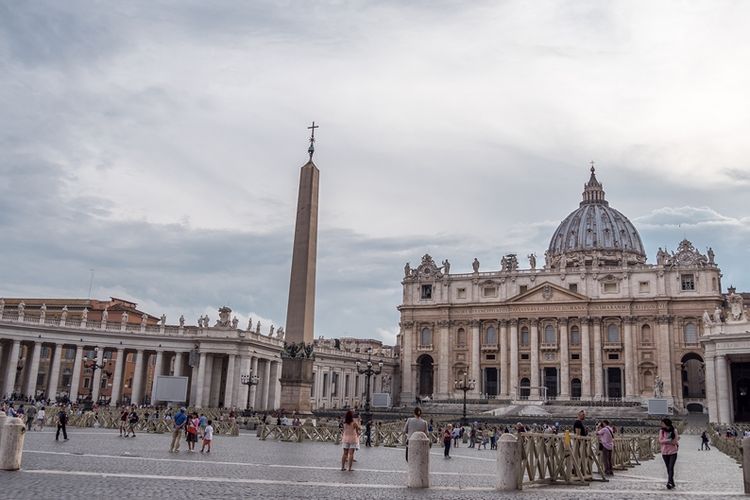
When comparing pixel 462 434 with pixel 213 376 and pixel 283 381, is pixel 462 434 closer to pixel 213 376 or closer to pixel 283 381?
pixel 283 381

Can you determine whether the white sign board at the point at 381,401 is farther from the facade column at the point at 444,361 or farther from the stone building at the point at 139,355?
the facade column at the point at 444,361

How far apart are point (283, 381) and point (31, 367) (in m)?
33.9

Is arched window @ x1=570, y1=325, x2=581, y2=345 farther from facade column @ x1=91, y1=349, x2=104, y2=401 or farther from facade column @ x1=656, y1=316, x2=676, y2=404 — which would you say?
facade column @ x1=91, y1=349, x2=104, y2=401

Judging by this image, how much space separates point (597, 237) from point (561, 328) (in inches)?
1467

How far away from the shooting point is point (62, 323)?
57.7m

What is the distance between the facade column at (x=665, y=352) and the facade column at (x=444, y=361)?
2314 cm

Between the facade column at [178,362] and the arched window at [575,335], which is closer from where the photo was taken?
the facade column at [178,362]

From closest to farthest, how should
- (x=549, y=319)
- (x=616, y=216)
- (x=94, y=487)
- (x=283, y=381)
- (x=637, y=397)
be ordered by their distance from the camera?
(x=94, y=487) < (x=283, y=381) < (x=637, y=397) < (x=549, y=319) < (x=616, y=216)

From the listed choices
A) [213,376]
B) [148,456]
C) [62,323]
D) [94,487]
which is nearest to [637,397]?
[213,376]

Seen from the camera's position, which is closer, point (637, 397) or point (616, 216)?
point (637, 397)

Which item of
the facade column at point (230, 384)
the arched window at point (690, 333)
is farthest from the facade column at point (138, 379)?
the arched window at point (690, 333)

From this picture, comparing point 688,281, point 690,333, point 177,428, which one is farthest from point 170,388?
point 688,281

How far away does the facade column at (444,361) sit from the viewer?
85000mm

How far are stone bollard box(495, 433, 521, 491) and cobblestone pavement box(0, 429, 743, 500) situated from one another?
0.26 meters
